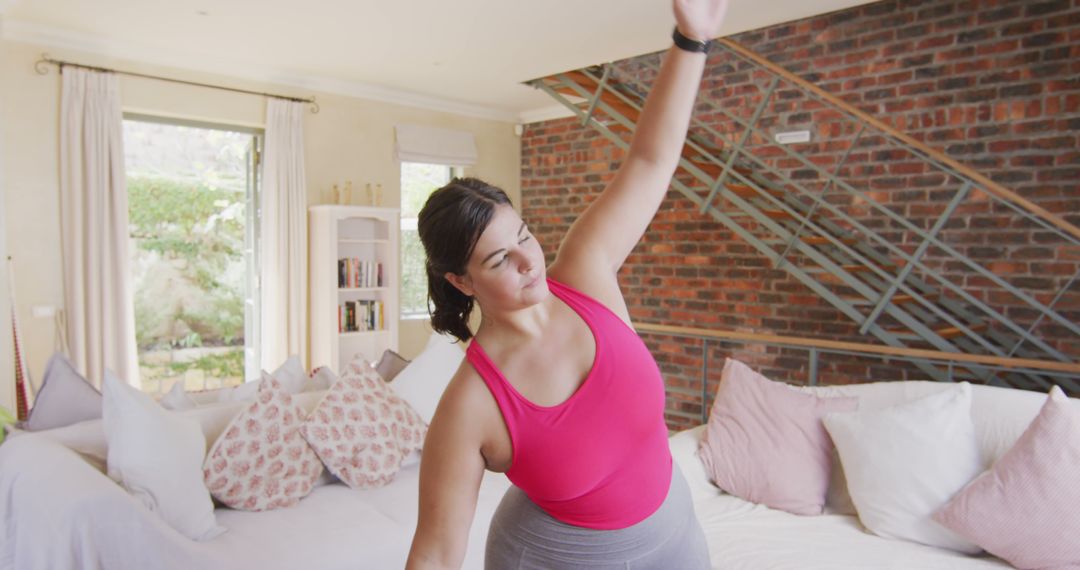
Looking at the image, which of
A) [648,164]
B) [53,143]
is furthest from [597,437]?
[53,143]

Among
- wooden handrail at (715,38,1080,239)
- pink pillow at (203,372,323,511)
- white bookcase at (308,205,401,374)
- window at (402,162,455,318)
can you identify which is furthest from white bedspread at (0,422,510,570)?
window at (402,162,455,318)

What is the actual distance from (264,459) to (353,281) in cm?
349

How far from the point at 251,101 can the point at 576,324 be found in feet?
17.3

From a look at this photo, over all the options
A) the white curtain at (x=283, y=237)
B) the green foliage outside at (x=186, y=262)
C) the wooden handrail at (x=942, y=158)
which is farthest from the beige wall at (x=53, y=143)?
the wooden handrail at (x=942, y=158)

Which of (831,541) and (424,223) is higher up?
(424,223)

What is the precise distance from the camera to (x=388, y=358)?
11.1 ft

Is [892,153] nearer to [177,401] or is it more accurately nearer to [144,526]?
[177,401]

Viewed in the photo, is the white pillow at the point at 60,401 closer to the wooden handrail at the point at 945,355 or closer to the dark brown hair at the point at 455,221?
the dark brown hair at the point at 455,221

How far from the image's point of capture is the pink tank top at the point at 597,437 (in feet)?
2.82

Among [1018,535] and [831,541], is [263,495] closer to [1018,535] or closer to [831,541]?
[831,541]

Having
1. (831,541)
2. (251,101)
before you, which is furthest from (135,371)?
(831,541)

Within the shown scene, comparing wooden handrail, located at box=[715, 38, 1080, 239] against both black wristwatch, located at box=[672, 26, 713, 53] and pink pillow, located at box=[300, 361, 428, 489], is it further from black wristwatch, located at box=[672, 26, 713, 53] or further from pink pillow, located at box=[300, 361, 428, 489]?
black wristwatch, located at box=[672, 26, 713, 53]

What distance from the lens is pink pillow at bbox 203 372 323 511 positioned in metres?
2.41

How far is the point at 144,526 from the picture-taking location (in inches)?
73.0
